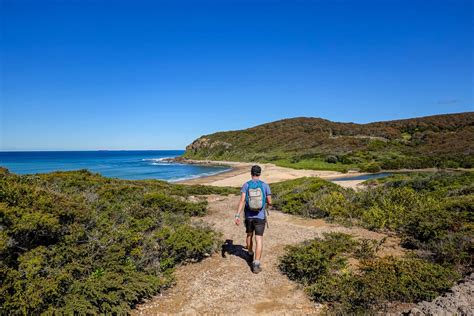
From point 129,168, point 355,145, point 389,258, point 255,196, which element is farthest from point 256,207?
point 355,145

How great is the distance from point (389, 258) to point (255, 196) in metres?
2.68

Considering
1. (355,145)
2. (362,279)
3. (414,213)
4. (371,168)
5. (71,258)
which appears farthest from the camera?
(355,145)

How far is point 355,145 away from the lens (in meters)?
56.8

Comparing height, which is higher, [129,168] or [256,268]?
[256,268]

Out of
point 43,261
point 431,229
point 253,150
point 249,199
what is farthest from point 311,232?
point 253,150

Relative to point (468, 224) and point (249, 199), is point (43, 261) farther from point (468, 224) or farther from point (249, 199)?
point (468, 224)

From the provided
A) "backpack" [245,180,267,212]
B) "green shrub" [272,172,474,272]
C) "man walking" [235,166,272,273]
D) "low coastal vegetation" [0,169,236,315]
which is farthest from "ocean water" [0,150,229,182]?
"backpack" [245,180,267,212]

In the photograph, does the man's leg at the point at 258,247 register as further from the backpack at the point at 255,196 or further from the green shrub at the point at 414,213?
the green shrub at the point at 414,213

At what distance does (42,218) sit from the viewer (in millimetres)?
3904

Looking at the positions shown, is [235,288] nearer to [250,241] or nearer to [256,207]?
[250,241]

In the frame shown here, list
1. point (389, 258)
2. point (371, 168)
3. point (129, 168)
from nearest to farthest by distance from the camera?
point (389, 258), point (371, 168), point (129, 168)

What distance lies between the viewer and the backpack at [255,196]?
515 cm

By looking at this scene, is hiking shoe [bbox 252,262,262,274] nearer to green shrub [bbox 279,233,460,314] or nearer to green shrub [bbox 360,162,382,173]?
green shrub [bbox 279,233,460,314]

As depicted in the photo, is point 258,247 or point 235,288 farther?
point 258,247
